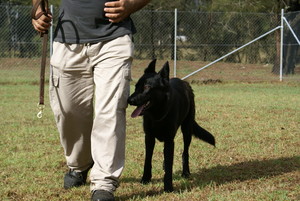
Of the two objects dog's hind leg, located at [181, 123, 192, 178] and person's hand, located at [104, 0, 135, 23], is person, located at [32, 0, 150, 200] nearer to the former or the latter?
person's hand, located at [104, 0, 135, 23]

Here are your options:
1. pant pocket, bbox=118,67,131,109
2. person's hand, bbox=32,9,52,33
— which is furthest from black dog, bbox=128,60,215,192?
person's hand, bbox=32,9,52,33

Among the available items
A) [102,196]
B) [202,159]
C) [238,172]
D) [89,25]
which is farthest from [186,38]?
[102,196]

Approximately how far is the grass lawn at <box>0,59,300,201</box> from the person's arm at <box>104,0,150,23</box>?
134cm

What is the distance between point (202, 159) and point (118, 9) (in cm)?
234

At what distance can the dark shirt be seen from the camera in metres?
3.75

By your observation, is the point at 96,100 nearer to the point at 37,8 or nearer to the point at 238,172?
the point at 37,8

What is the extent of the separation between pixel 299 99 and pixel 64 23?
8.61 metres

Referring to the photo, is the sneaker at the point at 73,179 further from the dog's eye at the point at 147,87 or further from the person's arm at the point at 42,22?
the person's arm at the point at 42,22

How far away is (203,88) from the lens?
47.2 feet

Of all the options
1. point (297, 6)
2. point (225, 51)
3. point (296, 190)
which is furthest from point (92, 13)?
point (297, 6)

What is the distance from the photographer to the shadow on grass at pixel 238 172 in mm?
4518

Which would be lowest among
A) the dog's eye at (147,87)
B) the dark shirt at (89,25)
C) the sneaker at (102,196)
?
the sneaker at (102,196)

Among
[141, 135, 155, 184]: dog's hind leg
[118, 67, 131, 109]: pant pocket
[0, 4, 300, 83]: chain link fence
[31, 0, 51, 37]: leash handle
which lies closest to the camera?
[118, 67, 131, 109]: pant pocket

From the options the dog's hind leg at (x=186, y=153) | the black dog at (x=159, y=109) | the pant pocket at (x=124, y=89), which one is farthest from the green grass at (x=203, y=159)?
the pant pocket at (x=124, y=89)
